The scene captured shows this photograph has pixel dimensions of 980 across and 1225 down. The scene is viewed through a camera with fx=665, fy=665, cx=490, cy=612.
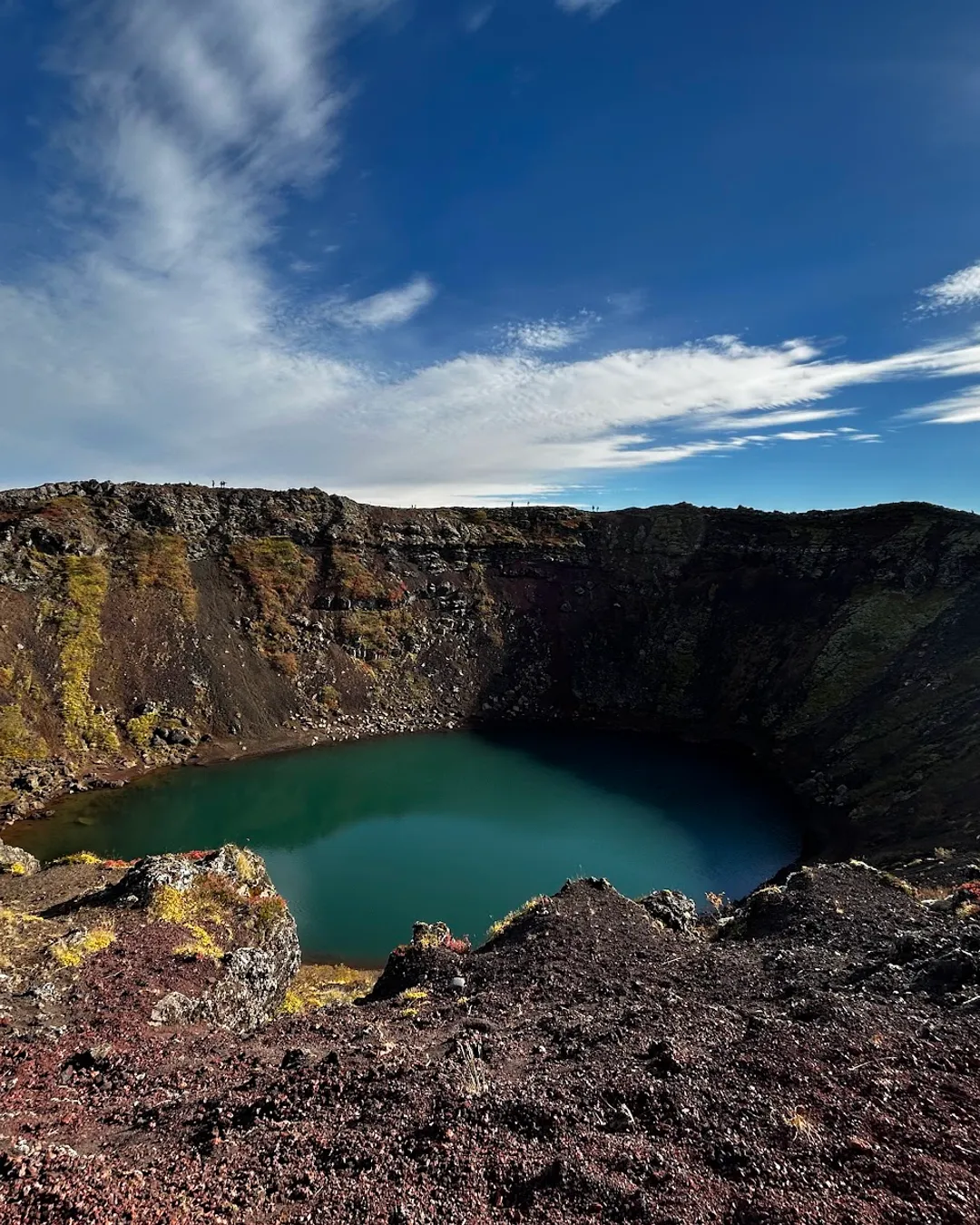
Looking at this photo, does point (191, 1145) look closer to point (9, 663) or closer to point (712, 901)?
point (712, 901)

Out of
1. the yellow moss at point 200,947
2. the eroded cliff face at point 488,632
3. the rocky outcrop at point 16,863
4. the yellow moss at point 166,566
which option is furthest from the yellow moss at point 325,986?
the yellow moss at point 166,566

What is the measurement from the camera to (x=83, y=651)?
5266 cm

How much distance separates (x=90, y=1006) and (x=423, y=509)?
6820cm

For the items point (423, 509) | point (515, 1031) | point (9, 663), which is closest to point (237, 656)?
point (9, 663)

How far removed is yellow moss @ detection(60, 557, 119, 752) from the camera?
48531 millimetres

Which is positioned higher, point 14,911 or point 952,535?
point 952,535

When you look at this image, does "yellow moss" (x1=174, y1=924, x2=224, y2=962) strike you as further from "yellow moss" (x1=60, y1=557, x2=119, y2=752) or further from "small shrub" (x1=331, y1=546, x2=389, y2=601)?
"small shrub" (x1=331, y1=546, x2=389, y2=601)

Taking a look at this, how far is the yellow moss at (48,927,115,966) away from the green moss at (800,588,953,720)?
169ft

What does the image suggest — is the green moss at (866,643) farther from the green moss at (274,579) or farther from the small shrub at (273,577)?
the small shrub at (273,577)

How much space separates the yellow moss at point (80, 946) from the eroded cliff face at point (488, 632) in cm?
2852

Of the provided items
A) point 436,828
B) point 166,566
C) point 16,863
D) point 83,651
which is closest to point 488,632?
point 436,828

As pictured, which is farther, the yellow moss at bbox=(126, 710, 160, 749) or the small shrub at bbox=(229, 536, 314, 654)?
the small shrub at bbox=(229, 536, 314, 654)

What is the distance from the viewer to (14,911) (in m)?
20.8

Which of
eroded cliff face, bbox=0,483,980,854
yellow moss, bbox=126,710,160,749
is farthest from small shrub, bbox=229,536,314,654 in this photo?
yellow moss, bbox=126,710,160,749
